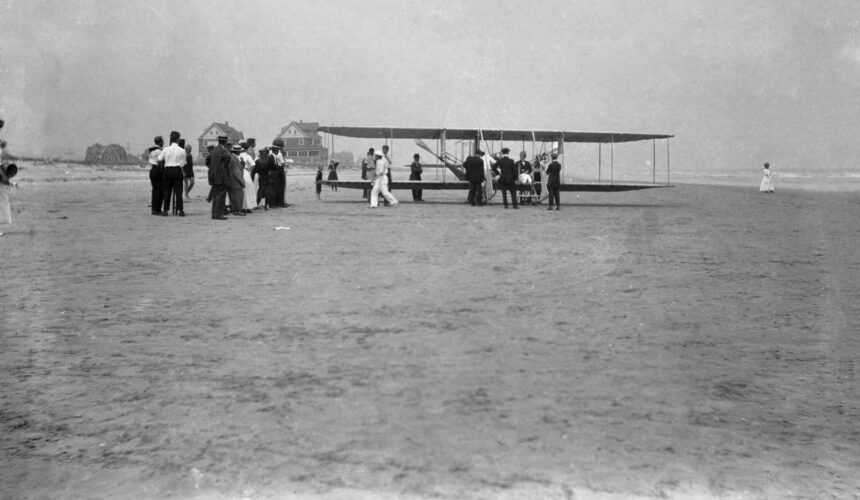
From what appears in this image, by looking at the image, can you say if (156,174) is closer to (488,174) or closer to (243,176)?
(243,176)

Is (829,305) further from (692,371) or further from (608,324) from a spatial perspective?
(692,371)

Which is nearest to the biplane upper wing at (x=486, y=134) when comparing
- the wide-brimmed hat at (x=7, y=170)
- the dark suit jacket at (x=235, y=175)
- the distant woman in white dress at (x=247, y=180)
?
the distant woman in white dress at (x=247, y=180)

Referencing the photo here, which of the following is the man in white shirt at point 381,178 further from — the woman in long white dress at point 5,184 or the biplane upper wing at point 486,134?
the woman in long white dress at point 5,184

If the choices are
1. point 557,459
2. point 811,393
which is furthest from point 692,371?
point 557,459

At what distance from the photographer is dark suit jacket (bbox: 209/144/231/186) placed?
17.6m

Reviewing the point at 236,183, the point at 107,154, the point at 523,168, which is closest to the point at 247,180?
→ the point at 236,183

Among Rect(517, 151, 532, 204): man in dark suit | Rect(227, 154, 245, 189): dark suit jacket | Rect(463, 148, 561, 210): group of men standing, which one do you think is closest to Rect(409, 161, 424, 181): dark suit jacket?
Rect(463, 148, 561, 210): group of men standing

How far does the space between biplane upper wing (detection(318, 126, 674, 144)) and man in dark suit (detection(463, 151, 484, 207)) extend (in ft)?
9.56

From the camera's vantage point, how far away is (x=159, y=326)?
6.44 metres

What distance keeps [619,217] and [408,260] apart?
10.7 metres

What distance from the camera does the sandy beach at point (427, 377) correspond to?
132 inches

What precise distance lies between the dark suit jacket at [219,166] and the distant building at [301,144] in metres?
108

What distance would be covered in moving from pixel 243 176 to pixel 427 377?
1553 cm

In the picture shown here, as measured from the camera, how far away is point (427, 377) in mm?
4844
